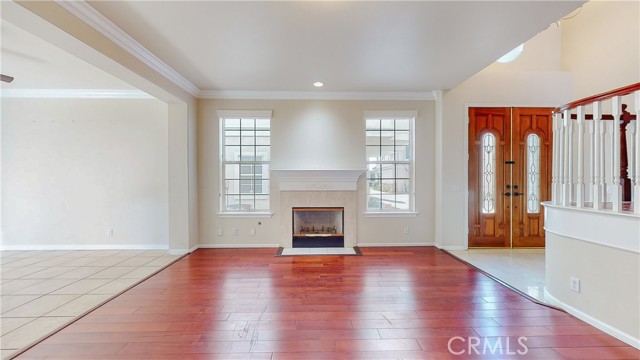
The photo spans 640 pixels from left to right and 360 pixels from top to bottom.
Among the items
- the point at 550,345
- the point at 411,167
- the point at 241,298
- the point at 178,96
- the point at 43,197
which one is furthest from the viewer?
the point at 411,167

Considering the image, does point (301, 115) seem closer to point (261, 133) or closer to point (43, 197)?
point (261, 133)

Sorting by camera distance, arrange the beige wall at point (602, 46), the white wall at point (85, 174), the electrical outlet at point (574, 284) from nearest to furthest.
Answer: the electrical outlet at point (574, 284) → the beige wall at point (602, 46) → the white wall at point (85, 174)

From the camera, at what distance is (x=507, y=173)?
4895 mm

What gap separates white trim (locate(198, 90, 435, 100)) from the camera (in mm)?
4938

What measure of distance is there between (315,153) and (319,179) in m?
0.47

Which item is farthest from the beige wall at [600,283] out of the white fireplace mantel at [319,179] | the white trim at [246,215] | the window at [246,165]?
the window at [246,165]

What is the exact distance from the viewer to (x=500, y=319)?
250 centimetres

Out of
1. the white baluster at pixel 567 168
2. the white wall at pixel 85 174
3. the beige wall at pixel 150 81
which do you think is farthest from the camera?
the white wall at pixel 85 174

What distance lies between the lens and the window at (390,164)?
516cm

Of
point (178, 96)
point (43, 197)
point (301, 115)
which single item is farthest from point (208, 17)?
point (43, 197)

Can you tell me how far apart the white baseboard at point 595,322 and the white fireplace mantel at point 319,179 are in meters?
2.94

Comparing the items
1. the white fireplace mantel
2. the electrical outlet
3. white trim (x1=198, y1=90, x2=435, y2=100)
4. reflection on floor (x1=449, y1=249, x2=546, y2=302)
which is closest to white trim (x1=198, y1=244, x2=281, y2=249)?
the white fireplace mantel

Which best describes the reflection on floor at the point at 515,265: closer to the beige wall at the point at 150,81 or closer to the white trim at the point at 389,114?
the white trim at the point at 389,114

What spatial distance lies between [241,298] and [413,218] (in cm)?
330
